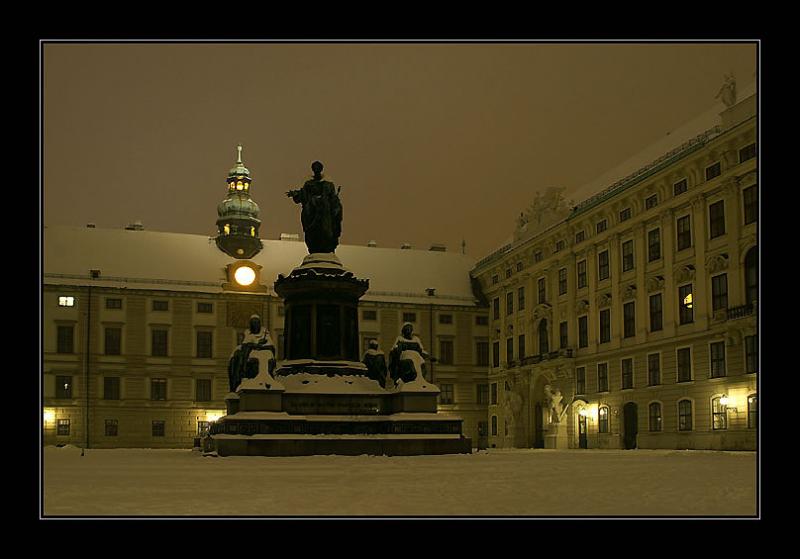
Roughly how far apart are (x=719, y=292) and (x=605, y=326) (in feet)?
34.1

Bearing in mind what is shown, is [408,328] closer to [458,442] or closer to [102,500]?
[458,442]

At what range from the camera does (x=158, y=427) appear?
62.5 m

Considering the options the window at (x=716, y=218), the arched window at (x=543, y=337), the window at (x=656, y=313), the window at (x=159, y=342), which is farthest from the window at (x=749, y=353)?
the window at (x=159, y=342)

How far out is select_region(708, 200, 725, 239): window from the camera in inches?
1558

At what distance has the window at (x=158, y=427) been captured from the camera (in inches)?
2450

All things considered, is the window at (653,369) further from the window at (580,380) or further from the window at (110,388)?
the window at (110,388)

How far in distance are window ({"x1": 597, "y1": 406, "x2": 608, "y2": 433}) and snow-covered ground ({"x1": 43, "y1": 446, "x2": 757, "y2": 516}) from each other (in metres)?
27.1

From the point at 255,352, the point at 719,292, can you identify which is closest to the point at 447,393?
the point at 719,292

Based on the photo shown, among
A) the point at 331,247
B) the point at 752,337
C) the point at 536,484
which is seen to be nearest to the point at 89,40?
the point at 536,484

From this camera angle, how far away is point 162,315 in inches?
2518

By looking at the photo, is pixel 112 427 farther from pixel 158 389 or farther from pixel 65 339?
pixel 65 339

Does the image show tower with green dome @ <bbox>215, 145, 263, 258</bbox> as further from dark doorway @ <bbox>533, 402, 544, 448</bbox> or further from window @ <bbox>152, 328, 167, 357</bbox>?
dark doorway @ <bbox>533, 402, 544, 448</bbox>

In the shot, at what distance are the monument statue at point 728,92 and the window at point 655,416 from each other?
12892 mm

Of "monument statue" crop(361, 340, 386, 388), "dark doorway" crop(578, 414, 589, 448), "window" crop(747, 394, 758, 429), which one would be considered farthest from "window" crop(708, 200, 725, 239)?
"monument statue" crop(361, 340, 386, 388)
